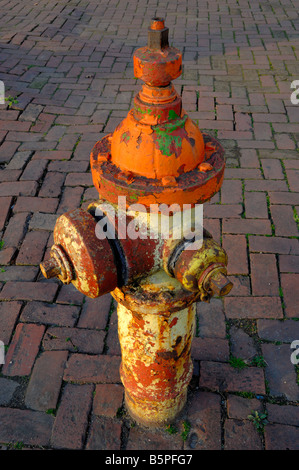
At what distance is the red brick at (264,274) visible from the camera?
270cm

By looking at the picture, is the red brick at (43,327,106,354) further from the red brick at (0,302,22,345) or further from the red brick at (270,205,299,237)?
the red brick at (270,205,299,237)

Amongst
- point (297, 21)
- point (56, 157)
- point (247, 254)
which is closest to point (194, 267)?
point (247, 254)

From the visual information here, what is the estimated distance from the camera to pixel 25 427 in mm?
2098

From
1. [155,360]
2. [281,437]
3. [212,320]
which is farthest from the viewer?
[212,320]

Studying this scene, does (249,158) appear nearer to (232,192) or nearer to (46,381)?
(232,192)

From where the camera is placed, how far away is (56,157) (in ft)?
12.5

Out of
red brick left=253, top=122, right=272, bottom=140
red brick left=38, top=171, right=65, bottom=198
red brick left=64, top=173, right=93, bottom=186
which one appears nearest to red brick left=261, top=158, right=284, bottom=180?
red brick left=253, top=122, right=272, bottom=140

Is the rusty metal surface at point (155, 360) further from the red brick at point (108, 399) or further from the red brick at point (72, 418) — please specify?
the red brick at point (72, 418)

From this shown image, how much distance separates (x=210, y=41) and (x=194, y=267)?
17.3 feet

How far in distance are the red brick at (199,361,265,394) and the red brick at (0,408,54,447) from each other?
0.81m

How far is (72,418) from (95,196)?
1.78m

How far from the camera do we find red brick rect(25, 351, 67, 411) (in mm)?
2188

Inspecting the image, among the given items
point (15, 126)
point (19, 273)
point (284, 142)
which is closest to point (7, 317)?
point (19, 273)
